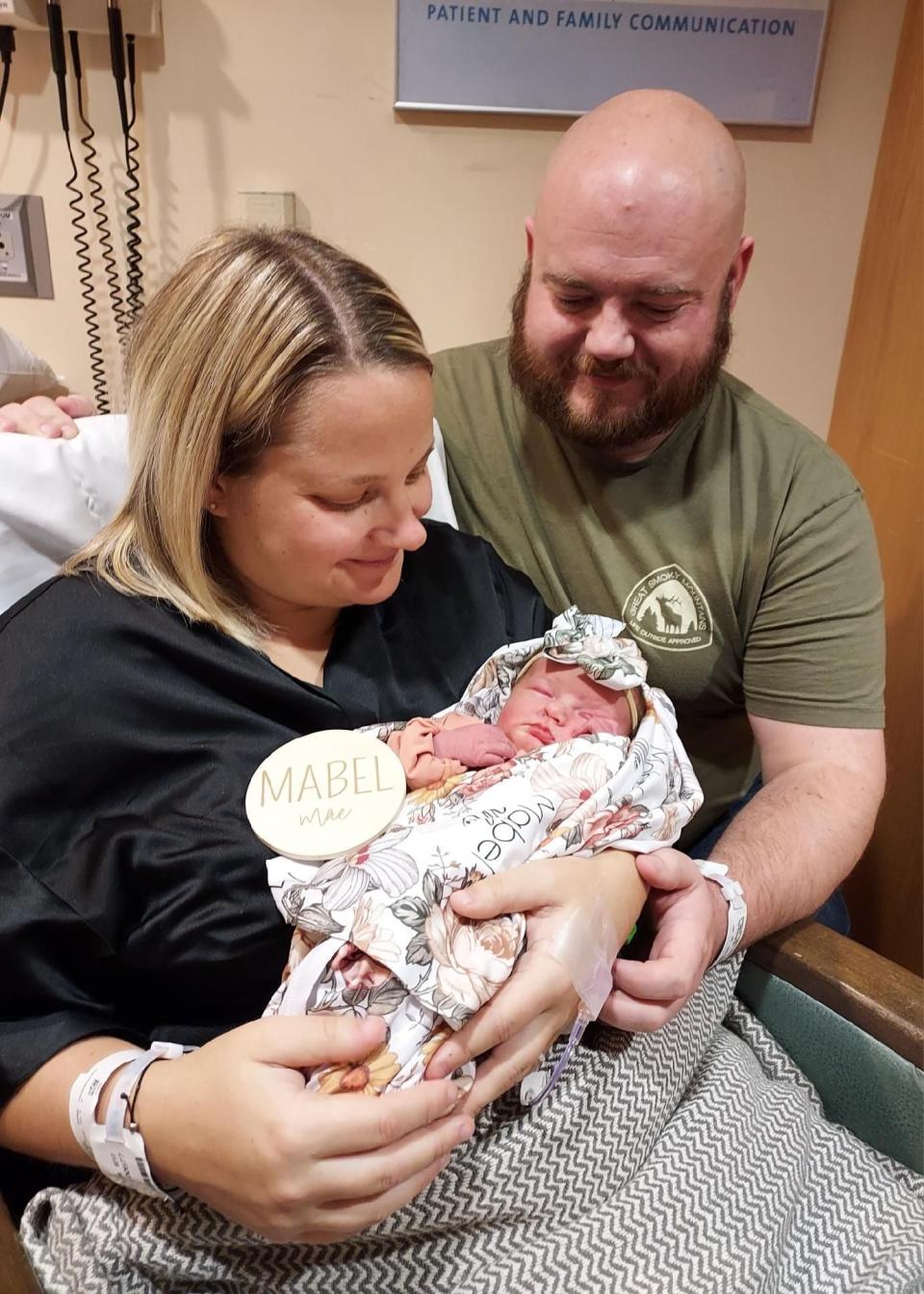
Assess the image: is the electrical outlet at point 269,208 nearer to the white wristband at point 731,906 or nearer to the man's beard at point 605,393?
the man's beard at point 605,393

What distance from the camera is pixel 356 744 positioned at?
0.99 meters

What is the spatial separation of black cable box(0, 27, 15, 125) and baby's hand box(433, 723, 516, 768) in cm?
148

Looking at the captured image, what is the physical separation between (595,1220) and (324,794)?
491mm

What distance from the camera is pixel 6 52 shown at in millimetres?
1579

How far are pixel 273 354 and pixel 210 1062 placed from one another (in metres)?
0.69

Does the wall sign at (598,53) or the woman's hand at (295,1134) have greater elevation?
the wall sign at (598,53)

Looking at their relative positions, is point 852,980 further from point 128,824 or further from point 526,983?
point 128,824

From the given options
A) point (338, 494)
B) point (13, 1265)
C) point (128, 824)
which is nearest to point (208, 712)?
point (128, 824)

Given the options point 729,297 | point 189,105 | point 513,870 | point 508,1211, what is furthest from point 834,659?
point 189,105

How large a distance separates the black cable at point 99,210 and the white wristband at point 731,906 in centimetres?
155

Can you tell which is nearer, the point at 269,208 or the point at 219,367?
the point at 219,367

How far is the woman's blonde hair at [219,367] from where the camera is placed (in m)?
0.95

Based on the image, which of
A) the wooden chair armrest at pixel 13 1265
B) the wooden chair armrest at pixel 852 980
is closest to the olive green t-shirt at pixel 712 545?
the wooden chair armrest at pixel 852 980

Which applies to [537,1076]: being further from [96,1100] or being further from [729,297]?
[729,297]
